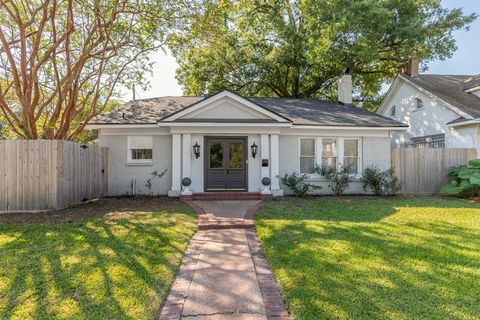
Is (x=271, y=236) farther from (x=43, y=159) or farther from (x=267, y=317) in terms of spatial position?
(x=43, y=159)

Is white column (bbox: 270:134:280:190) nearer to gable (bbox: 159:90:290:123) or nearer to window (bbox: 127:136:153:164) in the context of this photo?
gable (bbox: 159:90:290:123)

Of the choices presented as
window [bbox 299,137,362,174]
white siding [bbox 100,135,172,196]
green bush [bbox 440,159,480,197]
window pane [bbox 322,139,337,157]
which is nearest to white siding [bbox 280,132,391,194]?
window [bbox 299,137,362,174]

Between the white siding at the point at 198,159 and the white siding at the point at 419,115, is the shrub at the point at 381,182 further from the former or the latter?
the white siding at the point at 419,115

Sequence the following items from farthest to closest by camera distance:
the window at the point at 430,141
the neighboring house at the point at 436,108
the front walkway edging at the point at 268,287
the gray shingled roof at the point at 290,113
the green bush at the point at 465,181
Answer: the window at the point at 430,141
the neighboring house at the point at 436,108
the gray shingled roof at the point at 290,113
the green bush at the point at 465,181
the front walkway edging at the point at 268,287

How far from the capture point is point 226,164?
11664 mm

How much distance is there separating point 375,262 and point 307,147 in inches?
315

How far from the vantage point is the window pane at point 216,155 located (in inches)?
459

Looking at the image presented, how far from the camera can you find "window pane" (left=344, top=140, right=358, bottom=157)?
1236 cm

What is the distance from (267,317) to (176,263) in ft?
6.66

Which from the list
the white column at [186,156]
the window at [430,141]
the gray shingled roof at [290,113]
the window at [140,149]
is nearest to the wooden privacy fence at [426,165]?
the gray shingled roof at [290,113]

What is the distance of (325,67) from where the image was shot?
20875 mm

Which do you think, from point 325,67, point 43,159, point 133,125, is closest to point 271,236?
point 43,159

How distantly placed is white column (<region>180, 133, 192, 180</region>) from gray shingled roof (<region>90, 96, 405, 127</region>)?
1.45 m

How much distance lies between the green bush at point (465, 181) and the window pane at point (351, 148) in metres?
3.65
